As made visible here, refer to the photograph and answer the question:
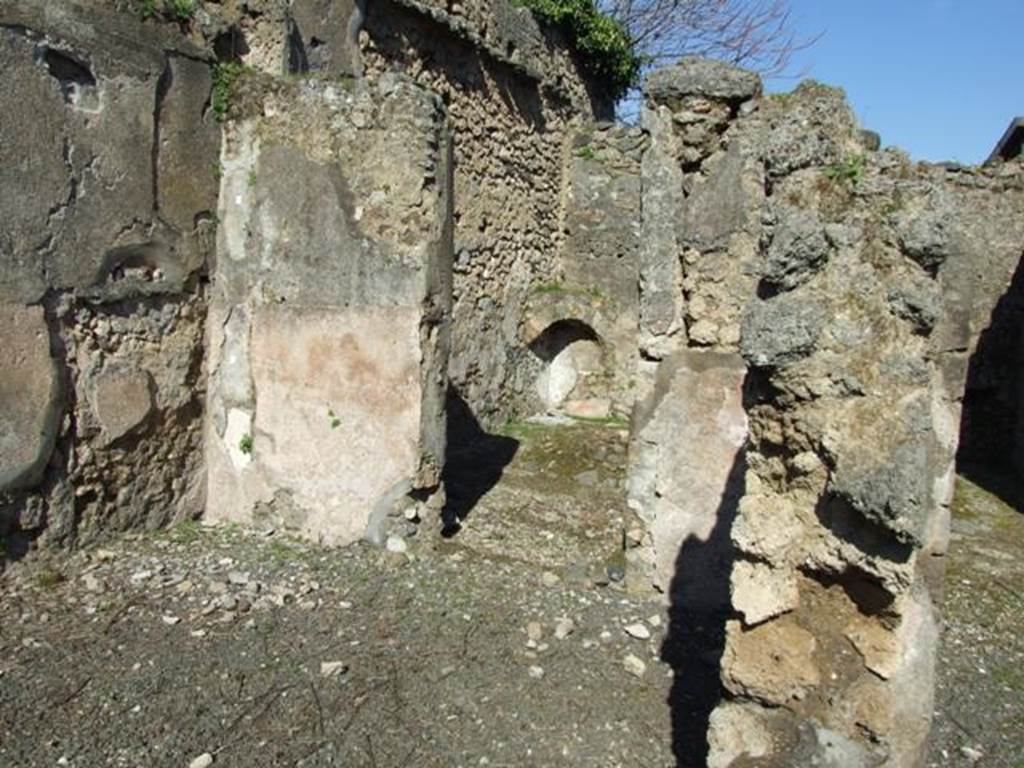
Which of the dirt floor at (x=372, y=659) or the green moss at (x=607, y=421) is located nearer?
the dirt floor at (x=372, y=659)

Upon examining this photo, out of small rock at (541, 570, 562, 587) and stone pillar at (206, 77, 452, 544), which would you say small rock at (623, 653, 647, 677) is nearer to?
small rock at (541, 570, 562, 587)

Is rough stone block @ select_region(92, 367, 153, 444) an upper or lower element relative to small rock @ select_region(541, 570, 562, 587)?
upper

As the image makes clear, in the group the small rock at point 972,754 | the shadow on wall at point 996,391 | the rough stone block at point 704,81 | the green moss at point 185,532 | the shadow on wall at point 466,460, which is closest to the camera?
the small rock at point 972,754

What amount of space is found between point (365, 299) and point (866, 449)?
3331 millimetres

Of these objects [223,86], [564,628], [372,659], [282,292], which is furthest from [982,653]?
[223,86]

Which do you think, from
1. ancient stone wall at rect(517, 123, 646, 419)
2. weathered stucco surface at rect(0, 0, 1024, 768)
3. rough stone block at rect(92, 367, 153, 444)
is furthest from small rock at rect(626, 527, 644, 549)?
ancient stone wall at rect(517, 123, 646, 419)

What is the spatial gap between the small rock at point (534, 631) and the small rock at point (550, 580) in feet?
1.62

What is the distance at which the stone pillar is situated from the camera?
190 inches

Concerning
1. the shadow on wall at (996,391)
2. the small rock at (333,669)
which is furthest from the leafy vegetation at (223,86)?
the shadow on wall at (996,391)

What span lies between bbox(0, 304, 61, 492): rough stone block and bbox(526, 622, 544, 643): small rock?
250cm

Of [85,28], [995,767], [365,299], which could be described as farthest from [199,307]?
[995,767]

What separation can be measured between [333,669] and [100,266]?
2449 millimetres

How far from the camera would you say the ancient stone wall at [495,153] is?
8.22m

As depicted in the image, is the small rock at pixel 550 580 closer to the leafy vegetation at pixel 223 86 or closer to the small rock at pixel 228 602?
the small rock at pixel 228 602
